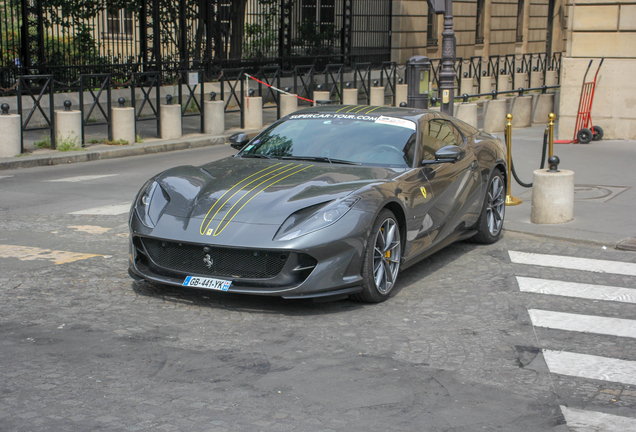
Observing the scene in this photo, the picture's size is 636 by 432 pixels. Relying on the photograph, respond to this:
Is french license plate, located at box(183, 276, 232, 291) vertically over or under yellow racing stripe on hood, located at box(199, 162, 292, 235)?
under

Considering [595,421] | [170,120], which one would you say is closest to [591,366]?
[595,421]

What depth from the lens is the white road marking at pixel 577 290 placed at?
6751 mm

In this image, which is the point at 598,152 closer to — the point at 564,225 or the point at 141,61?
the point at 564,225

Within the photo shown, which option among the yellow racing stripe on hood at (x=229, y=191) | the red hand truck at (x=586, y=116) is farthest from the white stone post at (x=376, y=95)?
the yellow racing stripe on hood at (x=229, y=191)

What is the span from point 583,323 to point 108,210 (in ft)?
19.8

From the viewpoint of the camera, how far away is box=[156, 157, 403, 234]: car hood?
5.94 meters

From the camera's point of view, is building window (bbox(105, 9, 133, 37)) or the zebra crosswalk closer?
the zebra crosswalk

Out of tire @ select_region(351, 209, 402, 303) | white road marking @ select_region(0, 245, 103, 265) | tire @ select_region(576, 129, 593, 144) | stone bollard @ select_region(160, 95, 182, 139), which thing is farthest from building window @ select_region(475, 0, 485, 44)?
tire @ select_region(351, 209, 402, 303)

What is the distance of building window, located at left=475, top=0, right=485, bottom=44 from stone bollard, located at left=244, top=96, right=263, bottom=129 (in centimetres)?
2394

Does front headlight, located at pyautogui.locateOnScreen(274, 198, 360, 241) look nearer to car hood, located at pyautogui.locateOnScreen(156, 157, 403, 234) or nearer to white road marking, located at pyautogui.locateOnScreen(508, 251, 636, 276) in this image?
car hood, located at pyautogui.locateOnScreen(156, 157, 403, 234)

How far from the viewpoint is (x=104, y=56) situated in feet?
66.3

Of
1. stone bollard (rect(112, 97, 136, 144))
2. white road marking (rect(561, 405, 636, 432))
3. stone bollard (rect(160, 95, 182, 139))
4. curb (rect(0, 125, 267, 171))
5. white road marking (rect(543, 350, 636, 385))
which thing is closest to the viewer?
white road marking (rect(561, 405, 636, 432))

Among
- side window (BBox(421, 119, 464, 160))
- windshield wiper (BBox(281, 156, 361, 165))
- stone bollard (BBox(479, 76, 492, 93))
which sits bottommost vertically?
stone bollard (BBox(479, 76, 492, 93))

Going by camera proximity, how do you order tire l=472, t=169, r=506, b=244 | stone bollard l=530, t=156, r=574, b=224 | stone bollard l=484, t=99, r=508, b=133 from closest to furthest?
tire l=472, t=169, r=506, b=244 < stone bollard l=530, t=156, r=574, b=224 < stone bollard l=484, t=99, r=508, b=133
